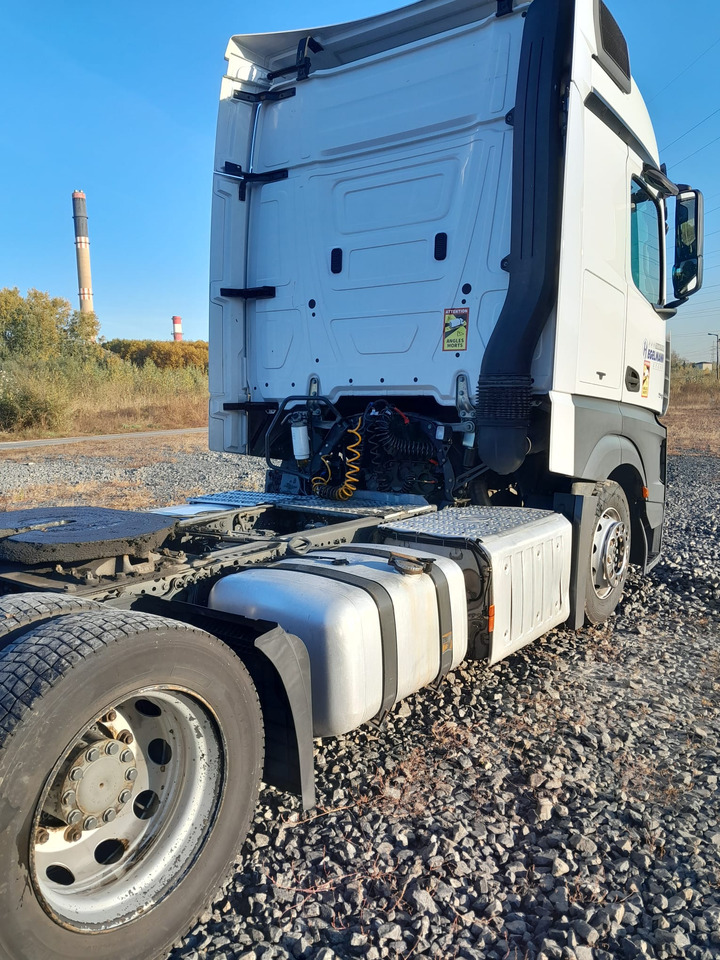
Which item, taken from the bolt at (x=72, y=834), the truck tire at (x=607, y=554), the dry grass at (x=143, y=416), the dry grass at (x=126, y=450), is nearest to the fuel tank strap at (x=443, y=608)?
the bolt at (x=72, y=834)

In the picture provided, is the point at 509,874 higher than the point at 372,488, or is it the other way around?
the point at 372,488

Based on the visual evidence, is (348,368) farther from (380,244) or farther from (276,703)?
(276,703)

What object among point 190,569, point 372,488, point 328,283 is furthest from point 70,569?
point 328,283

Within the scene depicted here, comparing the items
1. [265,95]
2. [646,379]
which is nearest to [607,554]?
[646,379]

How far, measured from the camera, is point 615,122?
4.64m

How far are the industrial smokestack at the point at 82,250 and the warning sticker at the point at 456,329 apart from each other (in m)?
50.8

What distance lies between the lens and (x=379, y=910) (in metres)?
2.18

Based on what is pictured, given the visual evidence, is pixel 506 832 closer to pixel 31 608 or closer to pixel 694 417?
pixel 31 608

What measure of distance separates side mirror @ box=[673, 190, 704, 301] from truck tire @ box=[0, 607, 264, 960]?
16.4 ft

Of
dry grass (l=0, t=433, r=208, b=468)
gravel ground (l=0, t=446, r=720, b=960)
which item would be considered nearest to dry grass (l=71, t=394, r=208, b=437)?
dry grass (l=0, t=433, r=208, b=468)

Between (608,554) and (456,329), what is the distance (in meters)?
1.82

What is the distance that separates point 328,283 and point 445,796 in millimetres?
3613

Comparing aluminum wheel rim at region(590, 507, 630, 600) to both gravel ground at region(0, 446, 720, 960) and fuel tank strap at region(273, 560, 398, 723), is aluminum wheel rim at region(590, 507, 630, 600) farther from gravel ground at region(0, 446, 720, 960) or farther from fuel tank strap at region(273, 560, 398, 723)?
fuel tank strap at region(273, 560, 398, 723)

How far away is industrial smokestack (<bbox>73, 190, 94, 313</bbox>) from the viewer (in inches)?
1981
